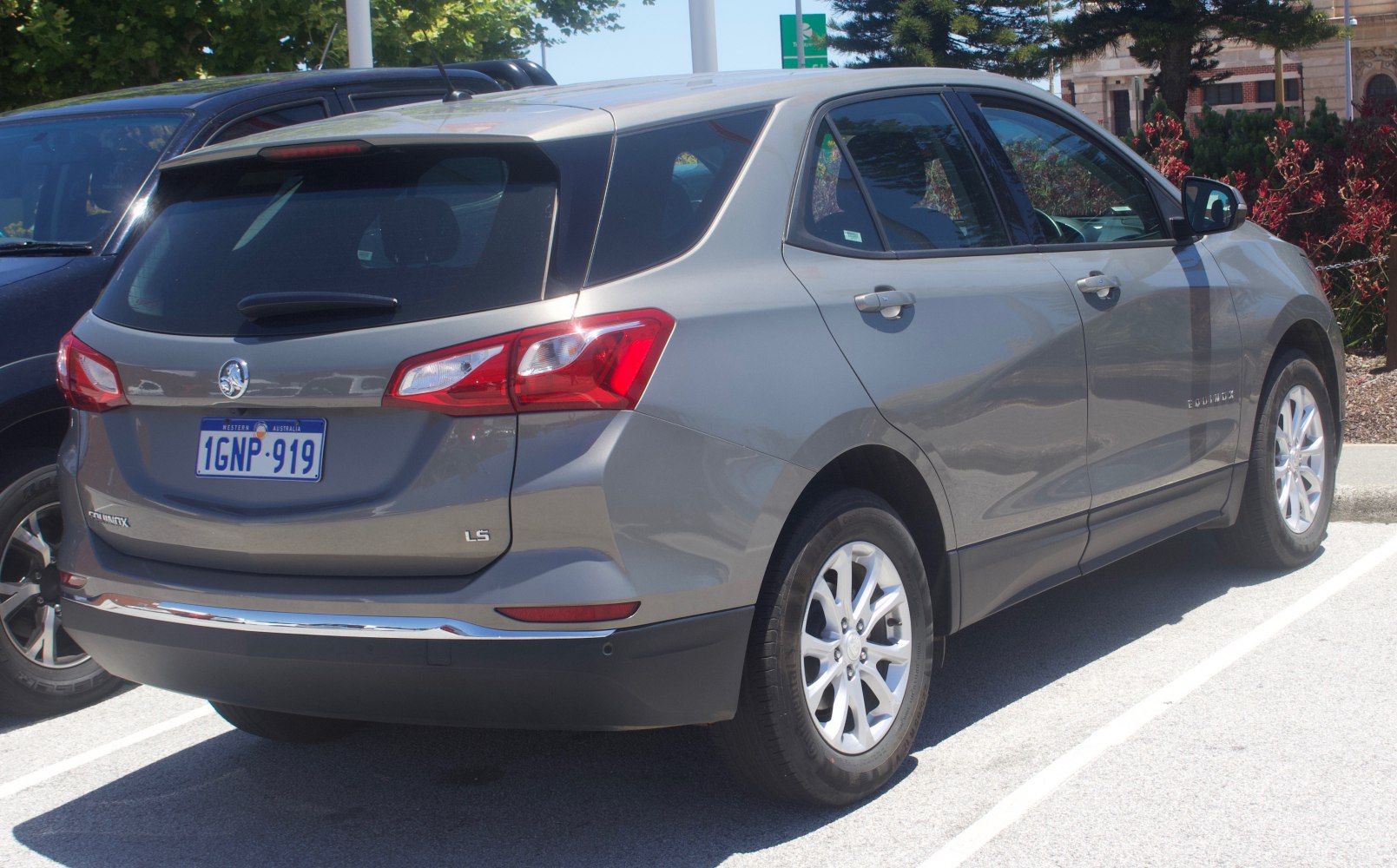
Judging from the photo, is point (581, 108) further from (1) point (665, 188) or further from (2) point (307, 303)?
(2) point (307, 303)

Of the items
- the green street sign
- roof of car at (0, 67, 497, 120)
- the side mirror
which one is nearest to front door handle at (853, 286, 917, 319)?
the side mirror

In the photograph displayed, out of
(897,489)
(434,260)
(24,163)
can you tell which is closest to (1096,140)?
(897,489)

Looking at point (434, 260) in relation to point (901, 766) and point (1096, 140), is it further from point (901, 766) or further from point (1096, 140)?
point (1096, 140)

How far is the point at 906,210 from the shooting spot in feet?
13.7

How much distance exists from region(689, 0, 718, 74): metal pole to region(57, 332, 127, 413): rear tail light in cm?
715

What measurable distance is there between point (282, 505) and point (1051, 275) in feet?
7.74

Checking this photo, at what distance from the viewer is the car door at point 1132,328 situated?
4.67 m

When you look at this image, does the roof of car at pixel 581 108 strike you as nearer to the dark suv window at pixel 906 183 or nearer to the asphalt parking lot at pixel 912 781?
the dark suv window at pixel 906 183

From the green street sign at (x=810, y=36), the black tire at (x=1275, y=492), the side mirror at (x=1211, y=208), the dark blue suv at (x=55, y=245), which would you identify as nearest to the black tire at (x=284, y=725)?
the dark blue suv at (x=55, y=245)

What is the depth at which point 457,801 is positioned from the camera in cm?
405

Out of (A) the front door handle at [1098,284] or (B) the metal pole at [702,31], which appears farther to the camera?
(B) the metal pole at [702,31]

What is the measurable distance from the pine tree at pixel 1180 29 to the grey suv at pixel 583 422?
21.1 m

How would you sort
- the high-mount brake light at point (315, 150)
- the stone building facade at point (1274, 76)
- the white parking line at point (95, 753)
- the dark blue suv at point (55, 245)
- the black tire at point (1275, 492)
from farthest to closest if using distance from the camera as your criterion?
the stone building facade at point (1274, 76), the black tire at point (1275, 492), the dark blue suv at point (55, 245), the white parking line at point (95, 753), the high-mount brake light at point (315, 150)

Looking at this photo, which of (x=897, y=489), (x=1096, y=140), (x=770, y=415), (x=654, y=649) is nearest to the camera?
(x=654, y=649)
